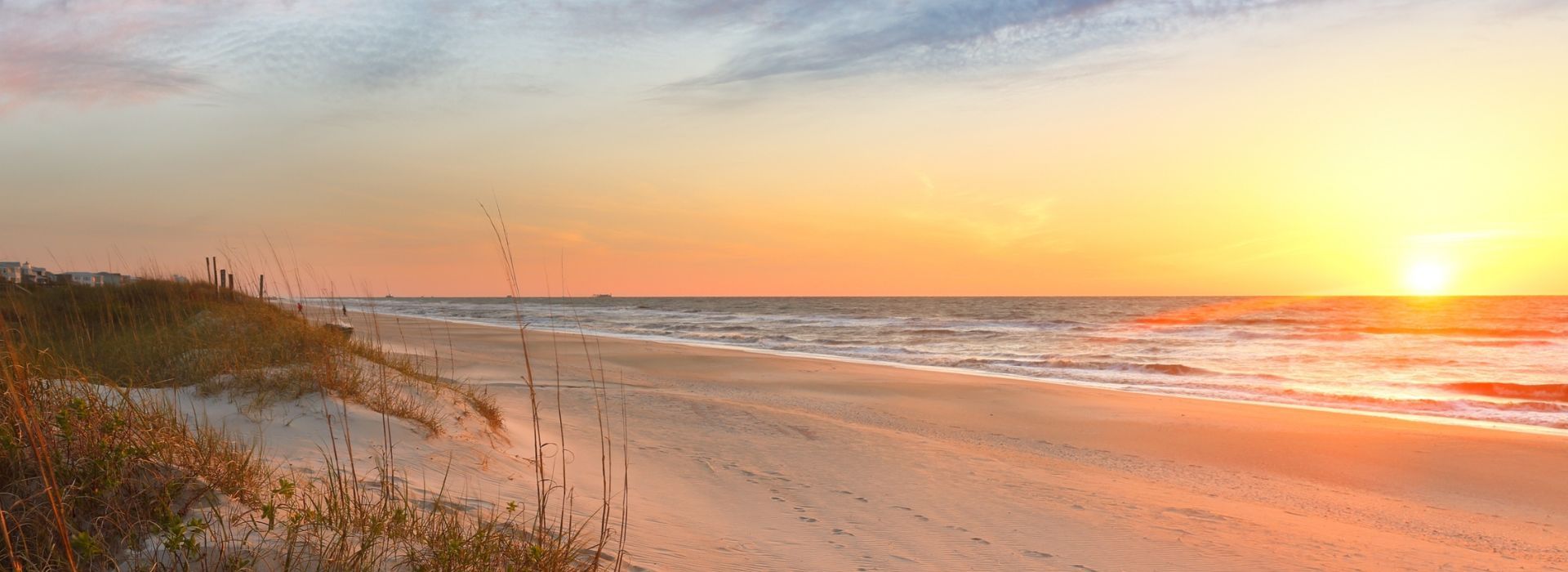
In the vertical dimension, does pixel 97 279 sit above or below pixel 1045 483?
above

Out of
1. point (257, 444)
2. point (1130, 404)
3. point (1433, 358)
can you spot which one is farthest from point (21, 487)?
point (1433, 358)

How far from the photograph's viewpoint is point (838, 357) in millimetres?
22297

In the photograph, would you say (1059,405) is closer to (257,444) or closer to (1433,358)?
(257,444)

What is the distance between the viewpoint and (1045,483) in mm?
6852

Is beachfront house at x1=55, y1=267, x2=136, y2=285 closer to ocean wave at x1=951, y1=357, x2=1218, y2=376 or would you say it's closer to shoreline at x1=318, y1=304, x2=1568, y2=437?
shoreline at x1=318, y1=304, x2=1568, y2=437

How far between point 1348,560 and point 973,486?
2.53 m

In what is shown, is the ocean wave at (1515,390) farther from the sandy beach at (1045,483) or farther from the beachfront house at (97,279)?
the beachfront house at (97,279)

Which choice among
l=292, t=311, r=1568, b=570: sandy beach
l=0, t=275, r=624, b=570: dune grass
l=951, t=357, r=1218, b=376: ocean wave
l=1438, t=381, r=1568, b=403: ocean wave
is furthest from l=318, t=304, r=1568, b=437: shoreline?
l=1438, t=381, r=1568, b=403: ocean wave

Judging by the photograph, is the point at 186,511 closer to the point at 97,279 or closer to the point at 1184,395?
the point at 1184,395

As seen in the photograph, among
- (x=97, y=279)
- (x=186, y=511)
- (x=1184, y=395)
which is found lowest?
(x=1184, y=395)

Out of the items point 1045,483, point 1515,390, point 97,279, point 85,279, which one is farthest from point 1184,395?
point 85,279

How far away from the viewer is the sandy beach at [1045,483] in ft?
16.1

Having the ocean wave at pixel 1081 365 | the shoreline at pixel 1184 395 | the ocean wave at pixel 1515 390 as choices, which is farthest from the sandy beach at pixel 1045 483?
the ocean wave at pixel 1081 365

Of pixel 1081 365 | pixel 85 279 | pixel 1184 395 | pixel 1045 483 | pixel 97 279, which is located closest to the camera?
pixel 1045 483
